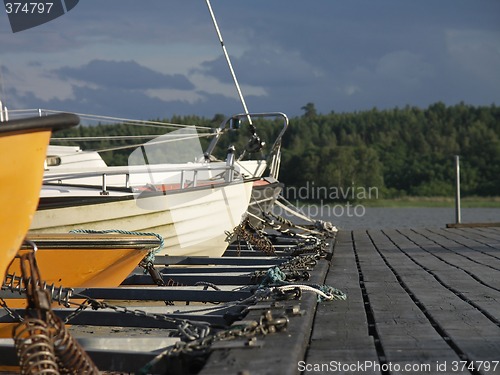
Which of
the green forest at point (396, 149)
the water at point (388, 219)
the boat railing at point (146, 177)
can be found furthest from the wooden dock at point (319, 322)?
the green forest at point (396, 149)

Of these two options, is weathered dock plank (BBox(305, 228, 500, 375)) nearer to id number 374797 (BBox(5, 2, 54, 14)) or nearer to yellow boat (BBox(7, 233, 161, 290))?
yellow boat (BBox(7, 233, 161, 290))

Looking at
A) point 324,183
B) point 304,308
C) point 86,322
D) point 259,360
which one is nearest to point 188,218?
point 86,322

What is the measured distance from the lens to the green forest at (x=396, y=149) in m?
47.8

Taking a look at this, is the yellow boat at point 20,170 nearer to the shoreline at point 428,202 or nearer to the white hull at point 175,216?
the white hull at point 175,216

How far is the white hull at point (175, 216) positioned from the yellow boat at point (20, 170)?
4906mm

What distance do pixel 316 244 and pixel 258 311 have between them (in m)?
4.20

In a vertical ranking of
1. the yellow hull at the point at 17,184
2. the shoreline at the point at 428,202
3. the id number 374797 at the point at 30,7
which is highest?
the id number 374797 at the point at 30,7

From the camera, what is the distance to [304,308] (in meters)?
4.00

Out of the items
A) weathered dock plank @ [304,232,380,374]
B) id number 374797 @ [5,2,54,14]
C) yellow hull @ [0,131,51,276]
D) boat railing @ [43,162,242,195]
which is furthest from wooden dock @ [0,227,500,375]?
id number 374797 @ [5,2,54,14]

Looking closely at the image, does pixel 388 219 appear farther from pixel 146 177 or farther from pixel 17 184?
pixel 17 184

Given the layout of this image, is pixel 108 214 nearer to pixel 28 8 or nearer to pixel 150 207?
pixel 150 207

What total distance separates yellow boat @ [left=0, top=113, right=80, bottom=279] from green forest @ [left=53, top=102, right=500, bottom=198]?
3269 cm

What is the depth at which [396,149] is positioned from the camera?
56750 millimetres

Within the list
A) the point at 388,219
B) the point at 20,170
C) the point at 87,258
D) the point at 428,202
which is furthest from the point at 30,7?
the point at 428,202
